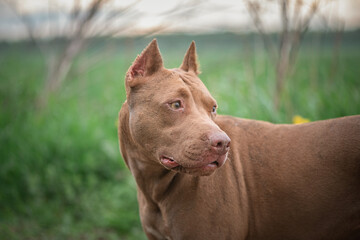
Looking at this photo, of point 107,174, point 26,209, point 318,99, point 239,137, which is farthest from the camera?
point 107,174

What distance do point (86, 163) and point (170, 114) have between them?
3.14 metres

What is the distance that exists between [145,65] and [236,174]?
3.58 feet

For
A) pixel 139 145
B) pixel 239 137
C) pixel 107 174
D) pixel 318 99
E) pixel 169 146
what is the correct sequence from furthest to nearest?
pixel 107 174
pixel 318 99
pixel 239 137
pixel 139 145
pixel 169 146

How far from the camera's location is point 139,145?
2217mm

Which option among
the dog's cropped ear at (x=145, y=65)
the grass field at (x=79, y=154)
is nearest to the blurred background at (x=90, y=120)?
the grass field at (x=79, y=154)

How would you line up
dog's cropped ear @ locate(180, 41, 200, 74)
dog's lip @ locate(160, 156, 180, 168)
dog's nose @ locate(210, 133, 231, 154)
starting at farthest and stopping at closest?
dog's cropped ear @ locate(180, 41, 200, 74) → dog's lip @ locate(160, 156, 180, 168) → dog's nose @ locate(210, 133, 231, 154)

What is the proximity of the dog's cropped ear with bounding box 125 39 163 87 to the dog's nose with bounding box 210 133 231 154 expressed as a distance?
0.77m

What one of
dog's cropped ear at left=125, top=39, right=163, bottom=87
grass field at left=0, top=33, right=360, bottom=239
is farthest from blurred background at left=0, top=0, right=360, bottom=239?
dog's cropped ear at left=125, top=39, right=163, bottom=87

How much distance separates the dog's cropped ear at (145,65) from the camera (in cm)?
225

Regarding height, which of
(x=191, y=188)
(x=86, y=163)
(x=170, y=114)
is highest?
(x=170, y=114)

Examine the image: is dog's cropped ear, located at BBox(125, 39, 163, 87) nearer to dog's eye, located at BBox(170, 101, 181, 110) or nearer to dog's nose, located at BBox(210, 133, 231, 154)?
dog's eye, located at BBox(170, 101, 181, 110)

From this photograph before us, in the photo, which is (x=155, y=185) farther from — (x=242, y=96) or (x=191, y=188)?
(x=242, y=96)

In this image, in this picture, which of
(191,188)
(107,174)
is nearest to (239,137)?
(191,188)

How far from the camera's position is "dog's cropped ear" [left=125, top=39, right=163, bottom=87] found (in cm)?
225
